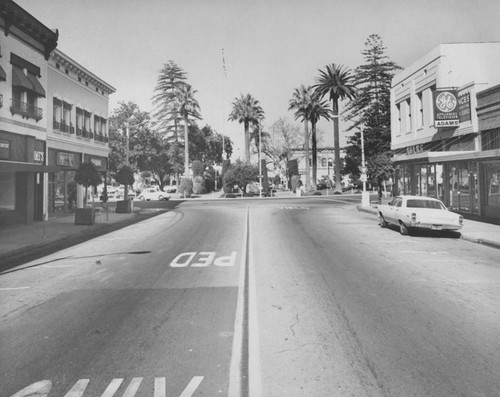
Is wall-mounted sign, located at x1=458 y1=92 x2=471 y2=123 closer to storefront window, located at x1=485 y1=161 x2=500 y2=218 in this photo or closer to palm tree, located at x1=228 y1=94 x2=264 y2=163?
storefront window, located at x1=485 y1=161 x2=500 y2=218

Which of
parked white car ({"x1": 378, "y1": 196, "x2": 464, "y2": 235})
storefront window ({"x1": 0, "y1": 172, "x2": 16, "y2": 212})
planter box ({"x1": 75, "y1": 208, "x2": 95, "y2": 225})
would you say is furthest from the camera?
planter box ({"x1": 75, "y1": 208, "x2": 95, "y2": 225})

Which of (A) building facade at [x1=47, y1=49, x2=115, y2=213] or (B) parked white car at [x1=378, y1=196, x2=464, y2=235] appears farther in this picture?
(A) building facade at [x1=47, y1=49, x2=115, y2=213]

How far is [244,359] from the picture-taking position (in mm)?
4684

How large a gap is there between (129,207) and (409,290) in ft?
80.9

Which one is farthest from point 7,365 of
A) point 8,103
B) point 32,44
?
point 32,44

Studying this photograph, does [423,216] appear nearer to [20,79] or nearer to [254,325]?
[254,325]

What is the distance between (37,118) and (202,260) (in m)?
16.5

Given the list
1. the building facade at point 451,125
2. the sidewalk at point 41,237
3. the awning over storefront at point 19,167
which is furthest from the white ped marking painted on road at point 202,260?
the building facade at point 451,125

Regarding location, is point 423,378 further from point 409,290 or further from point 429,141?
point 429,141

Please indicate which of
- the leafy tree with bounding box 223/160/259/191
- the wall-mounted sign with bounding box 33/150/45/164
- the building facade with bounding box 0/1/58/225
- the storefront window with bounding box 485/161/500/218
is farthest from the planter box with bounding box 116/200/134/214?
the leafy tree with bounding box 223/160/259/191

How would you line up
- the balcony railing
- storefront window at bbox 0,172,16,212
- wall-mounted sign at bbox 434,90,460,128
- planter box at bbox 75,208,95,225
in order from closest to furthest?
storefront window at bbox 0,172,16,212 → the balcony railing → planter box at bbox 75,208,95,225 → wall-mounted sign at bbox 434,90,460,128

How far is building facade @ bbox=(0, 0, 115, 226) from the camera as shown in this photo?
64.7ft

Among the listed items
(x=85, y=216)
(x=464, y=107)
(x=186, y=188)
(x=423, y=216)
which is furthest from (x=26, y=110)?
(x=186, y=188)

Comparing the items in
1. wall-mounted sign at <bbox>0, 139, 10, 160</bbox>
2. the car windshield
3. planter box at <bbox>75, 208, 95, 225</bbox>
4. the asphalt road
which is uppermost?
wall-mounted sign at <bbox>0, 139, 10, 160</bbox>
